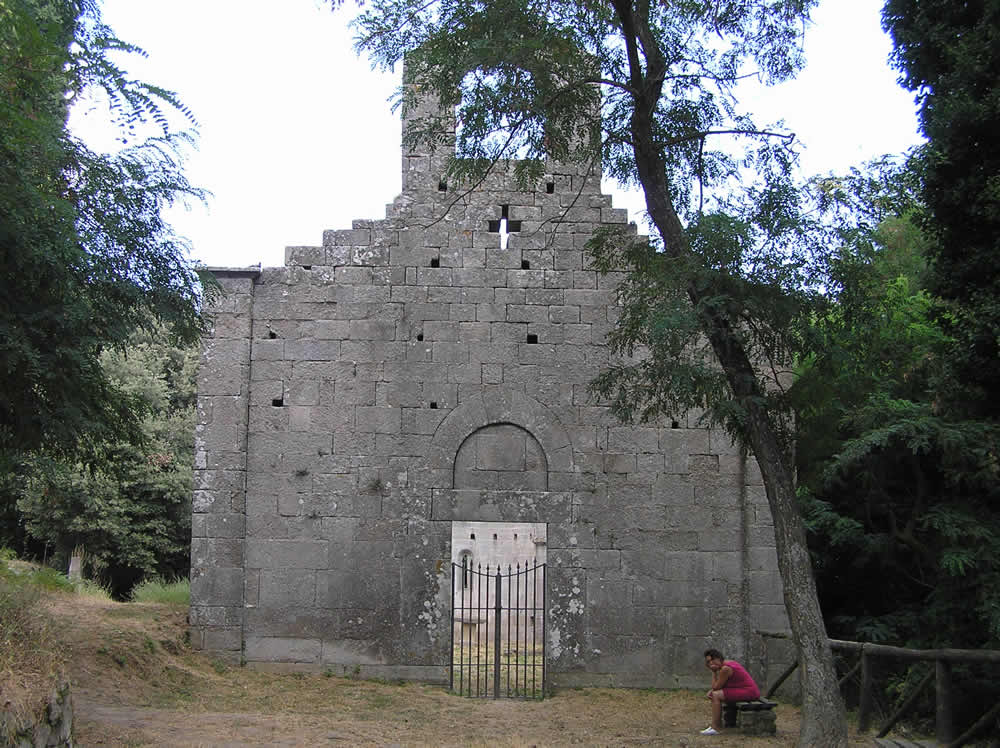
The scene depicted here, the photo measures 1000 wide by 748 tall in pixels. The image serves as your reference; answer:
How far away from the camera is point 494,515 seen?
1098 cm

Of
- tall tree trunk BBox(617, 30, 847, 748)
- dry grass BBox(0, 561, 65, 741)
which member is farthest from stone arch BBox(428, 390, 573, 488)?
dry grass BBox(0, 561, 65, 741)

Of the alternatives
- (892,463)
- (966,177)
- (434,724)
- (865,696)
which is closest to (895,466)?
(892,463)

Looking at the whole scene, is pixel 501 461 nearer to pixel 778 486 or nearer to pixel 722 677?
pixel 722 677

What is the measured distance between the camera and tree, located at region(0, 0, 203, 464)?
21.3 feet

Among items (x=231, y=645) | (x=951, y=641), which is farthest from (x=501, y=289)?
(x=951, y=641)

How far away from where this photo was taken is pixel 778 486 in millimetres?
7848

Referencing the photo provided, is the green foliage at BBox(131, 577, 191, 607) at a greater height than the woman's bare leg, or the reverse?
the green foliage at BBox(131, 577, 191, 607)

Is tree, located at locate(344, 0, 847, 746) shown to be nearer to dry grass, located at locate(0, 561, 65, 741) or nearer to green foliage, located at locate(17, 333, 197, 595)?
dry grass, located at locate(0, 561, 65, 741)

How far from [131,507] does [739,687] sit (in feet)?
43.2

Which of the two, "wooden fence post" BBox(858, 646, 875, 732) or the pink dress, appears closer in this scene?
"wooden fence post" BBox(858, 646, 875, 732)

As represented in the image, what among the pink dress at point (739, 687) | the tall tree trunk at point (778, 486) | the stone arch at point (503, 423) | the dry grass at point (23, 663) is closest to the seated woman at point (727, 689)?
the pink dress at point (739, 687)

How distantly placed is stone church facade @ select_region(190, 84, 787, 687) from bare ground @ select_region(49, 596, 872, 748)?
44cm

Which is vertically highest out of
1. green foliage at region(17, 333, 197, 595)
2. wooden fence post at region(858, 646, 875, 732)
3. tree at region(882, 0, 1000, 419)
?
tree at region(882, 0, 1000, 419)

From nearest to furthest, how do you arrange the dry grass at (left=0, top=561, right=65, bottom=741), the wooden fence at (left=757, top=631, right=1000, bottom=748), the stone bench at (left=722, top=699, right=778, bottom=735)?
the dry grass at (left=0, top=561, right=65, bottom=741)
the wooden fence at (left=757, top=631, right=1000, bottom=748)
the stone bench at (left=722, top=699, right=778, bottom=735)
